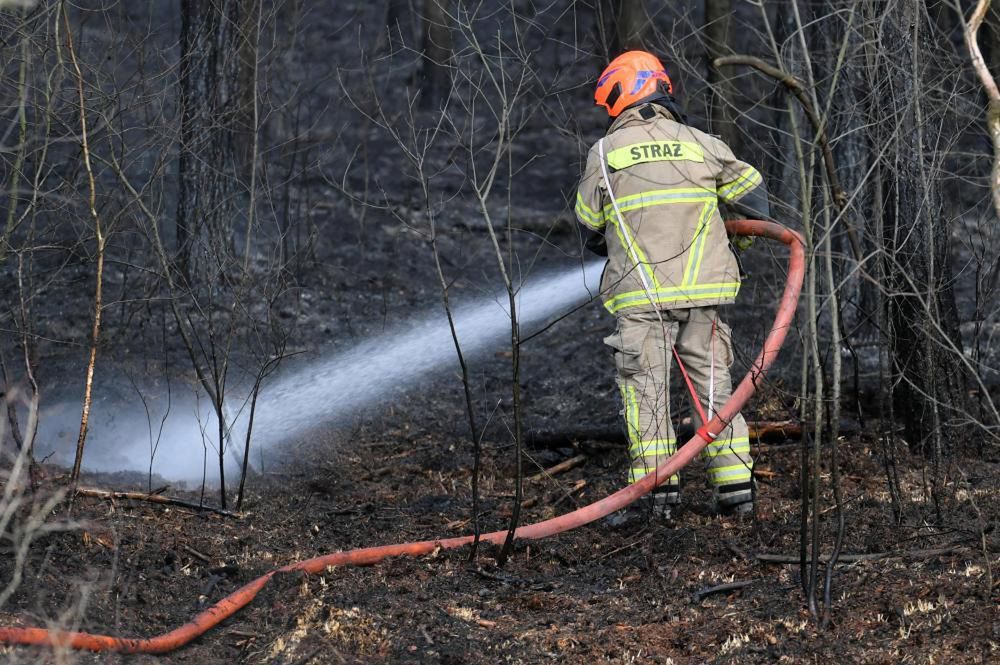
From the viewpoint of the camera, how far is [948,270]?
19.0ft

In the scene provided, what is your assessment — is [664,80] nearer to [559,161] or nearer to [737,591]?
[737,591]

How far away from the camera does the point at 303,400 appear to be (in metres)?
7.79

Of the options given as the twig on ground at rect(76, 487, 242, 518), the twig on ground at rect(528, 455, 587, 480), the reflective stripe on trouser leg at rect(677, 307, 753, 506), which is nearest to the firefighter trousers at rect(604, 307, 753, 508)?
the reflective stripe on trouser leg at rect(677, 307, 753, 506)

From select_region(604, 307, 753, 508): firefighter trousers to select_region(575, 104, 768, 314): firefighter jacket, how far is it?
0.13 meters

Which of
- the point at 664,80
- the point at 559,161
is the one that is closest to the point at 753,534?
the point at 664,80

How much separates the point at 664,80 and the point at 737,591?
2.50 metres

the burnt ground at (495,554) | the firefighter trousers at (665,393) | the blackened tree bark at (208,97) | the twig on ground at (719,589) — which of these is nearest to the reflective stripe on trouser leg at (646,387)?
the firefighter trousers at (665,393)

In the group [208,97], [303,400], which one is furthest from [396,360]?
[208,97]

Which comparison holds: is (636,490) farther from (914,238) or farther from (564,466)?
(914,238)

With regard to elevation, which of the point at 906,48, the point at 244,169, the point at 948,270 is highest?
the point at 244,169

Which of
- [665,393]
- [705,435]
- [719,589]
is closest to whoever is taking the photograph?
[719,589]

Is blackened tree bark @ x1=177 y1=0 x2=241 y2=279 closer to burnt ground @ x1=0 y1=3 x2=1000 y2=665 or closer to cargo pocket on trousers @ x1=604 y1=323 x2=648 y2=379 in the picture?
burnt ground @ x1=0 y1=3 x2=1000 y2=665

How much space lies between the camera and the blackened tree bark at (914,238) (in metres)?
5.14

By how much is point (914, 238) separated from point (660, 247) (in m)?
1.29
